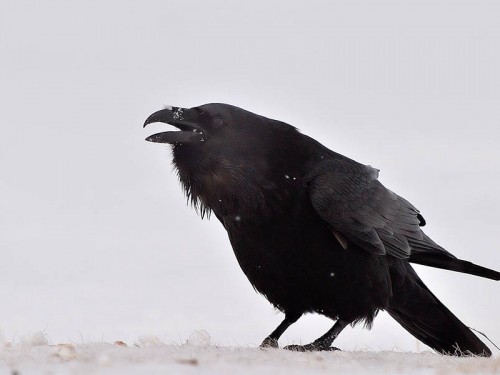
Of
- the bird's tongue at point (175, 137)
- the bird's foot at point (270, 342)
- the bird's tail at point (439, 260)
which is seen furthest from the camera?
the bird's tail at point (439, 260)

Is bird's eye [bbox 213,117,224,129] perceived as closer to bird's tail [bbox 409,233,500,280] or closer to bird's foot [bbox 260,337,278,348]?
bird's foot [bbox 260,337,278,348]

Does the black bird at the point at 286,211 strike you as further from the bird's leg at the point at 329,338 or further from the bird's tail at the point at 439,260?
the bird's tail at the point at 439,260

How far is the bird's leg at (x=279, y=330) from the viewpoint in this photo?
279 inches

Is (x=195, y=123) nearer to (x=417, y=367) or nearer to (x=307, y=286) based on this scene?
(x=307, y=286)

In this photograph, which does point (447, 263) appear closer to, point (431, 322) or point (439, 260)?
point (439, 260)

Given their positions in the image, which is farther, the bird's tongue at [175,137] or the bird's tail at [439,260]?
the bird's tail at [439,260]

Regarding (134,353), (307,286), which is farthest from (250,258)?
(134,353)

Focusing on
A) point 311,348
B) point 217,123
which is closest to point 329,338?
point 311,348

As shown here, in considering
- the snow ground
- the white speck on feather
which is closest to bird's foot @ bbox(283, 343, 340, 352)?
the snow ground

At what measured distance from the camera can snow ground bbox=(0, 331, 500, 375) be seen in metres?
4.79

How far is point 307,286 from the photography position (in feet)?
21.8

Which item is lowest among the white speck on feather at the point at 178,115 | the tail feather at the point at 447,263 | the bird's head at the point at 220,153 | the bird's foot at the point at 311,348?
the bird's foot at the point at 311,348

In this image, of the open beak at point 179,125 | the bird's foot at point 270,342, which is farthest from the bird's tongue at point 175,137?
the bird's foot at point 270,342

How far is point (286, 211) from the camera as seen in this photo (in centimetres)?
661
